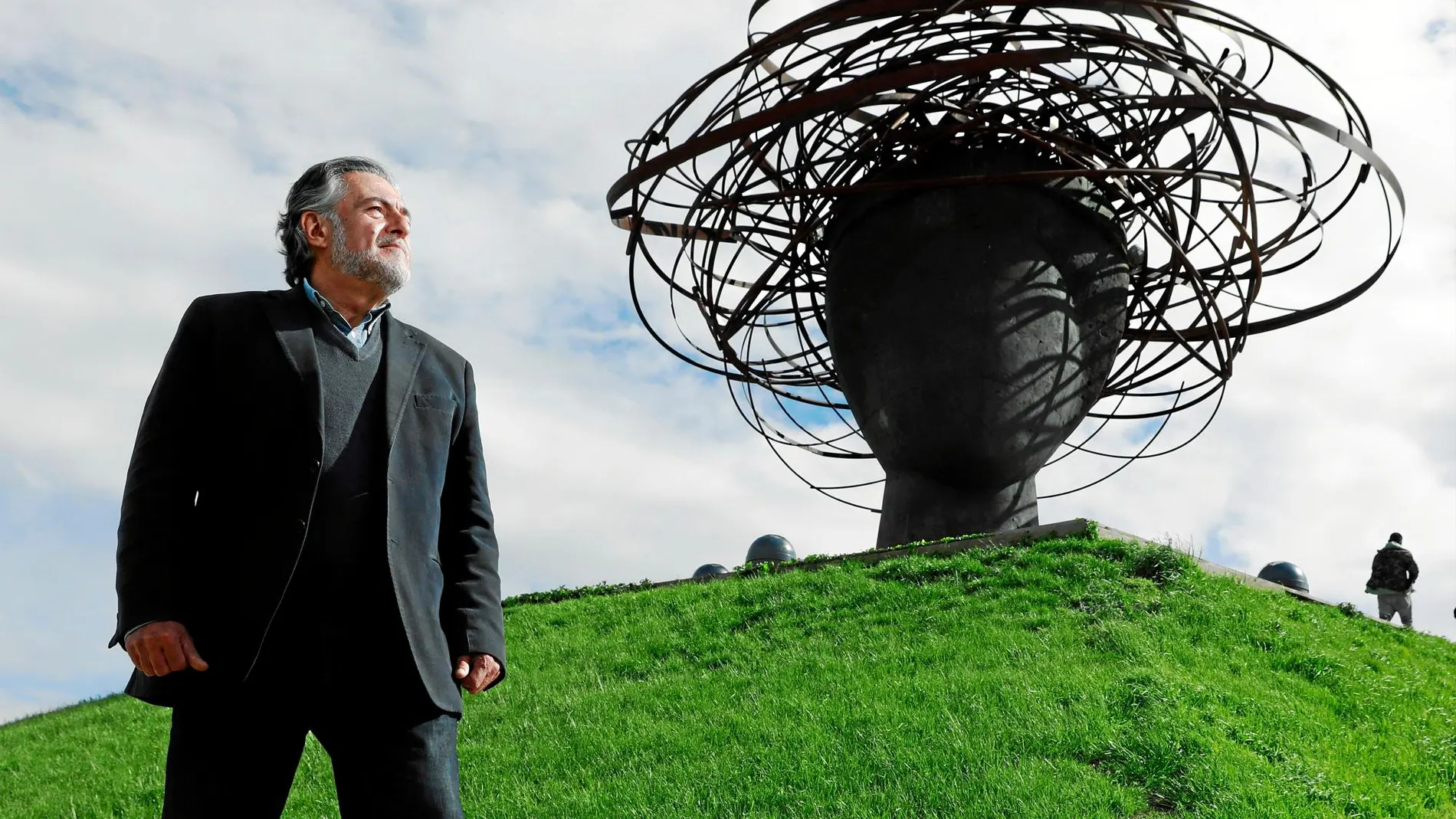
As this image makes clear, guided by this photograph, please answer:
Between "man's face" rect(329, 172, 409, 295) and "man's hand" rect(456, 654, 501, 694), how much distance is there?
858mm

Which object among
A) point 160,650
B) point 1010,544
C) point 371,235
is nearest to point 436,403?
point 371,235

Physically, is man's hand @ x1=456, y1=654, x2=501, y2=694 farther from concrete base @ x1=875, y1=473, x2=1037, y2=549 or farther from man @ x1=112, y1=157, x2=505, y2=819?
concrete base @ x1=875, y1=473, x2=1037, y2=549

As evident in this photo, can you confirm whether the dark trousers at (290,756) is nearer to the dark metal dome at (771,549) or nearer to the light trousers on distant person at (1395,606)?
the dark metal dome at (771,549)

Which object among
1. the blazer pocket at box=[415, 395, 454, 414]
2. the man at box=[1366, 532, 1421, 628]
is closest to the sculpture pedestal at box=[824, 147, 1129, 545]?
the man at box=[1366, 532, 1421, 628]

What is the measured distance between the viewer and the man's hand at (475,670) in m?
2.88

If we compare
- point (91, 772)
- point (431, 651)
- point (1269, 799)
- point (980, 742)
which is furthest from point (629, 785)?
point (91, 772)

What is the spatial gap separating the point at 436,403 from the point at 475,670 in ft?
2.03

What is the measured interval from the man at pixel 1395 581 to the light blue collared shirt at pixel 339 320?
15178mm

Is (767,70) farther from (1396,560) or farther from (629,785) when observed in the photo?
(1396,560)

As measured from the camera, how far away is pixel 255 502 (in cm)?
272

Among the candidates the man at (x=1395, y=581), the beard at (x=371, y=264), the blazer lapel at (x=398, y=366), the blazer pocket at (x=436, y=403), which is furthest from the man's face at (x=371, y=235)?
the man at (x=1395, y=581)

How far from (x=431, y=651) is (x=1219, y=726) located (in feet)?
15.7

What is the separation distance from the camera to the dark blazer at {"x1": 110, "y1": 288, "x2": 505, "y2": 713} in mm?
2623

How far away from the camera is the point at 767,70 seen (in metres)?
10.3
